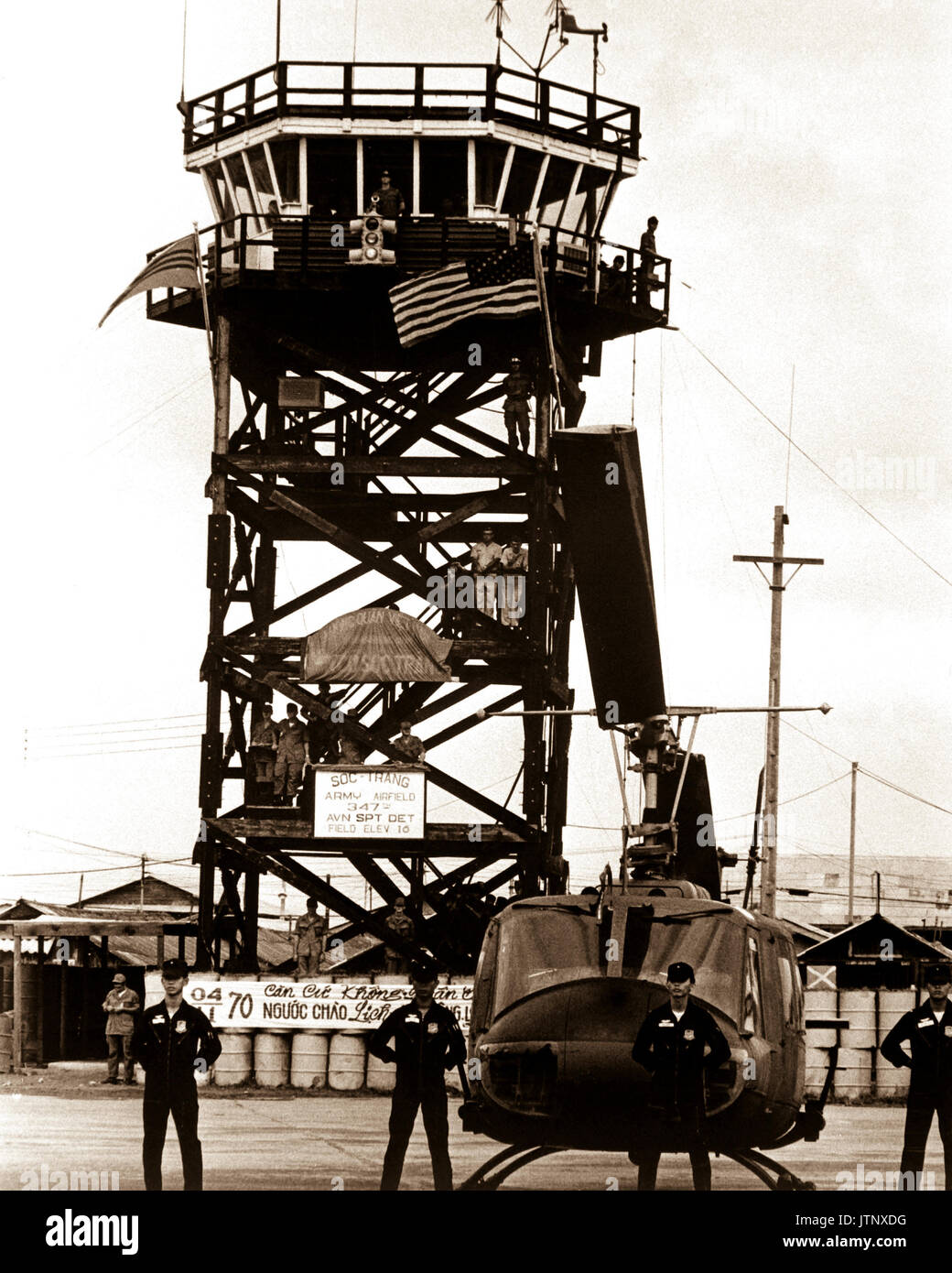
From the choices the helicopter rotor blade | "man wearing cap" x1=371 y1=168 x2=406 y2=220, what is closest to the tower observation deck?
"man wearing cap" x1=371 y1=168 x2=406 y2=220

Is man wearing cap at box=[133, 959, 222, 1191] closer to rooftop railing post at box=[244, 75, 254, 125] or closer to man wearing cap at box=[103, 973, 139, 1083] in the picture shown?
man wearing cap at box=[103, 973, 139, 1083]

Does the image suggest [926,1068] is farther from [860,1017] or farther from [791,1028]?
[860,1017]

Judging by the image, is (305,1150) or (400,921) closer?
(305,1150)

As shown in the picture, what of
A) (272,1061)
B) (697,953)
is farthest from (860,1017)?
(697,953)

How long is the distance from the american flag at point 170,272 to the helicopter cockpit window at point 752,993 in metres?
23.1

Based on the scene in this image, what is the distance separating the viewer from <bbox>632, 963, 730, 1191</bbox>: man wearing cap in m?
18.0

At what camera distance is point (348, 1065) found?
120 feet

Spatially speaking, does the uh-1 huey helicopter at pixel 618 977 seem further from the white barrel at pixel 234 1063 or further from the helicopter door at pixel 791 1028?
the white barrel at pixel 234 1063

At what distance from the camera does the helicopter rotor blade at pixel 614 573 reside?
23766mm

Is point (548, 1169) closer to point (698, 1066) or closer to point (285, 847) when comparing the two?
point (698, 1066)

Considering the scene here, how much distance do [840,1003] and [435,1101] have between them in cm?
1898

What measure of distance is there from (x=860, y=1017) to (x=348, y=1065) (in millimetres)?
8894

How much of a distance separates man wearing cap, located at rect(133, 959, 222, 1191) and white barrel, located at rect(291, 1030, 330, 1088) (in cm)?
1812
